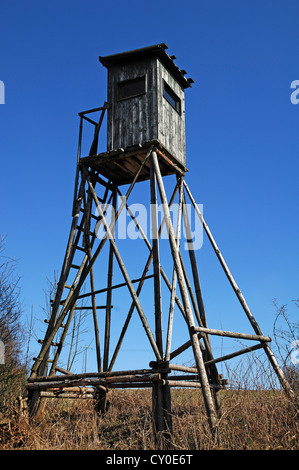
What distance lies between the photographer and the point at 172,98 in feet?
40.2

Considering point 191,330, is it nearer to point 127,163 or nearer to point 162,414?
point 162,414

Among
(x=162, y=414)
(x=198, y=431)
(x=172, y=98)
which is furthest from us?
(x=172, y=98)

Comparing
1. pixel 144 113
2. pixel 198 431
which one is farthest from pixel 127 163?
pixel 198 431

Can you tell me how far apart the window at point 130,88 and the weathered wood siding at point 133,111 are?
0.09 meters

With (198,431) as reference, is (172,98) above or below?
above

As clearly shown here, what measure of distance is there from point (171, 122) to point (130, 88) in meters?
1.39

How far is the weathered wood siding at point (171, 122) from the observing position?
1116cm

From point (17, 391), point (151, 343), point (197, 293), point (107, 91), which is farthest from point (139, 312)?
point (17, 391)

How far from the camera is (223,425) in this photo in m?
7.52

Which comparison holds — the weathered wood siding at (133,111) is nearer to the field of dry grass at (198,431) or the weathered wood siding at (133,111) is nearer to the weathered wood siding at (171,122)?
the weathered wood siding at (171,122)

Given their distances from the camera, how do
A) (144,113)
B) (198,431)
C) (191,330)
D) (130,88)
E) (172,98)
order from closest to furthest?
1. (198,431)
2. (191,330)
3. (144,113)
4. (130,88)
5. (172,98)

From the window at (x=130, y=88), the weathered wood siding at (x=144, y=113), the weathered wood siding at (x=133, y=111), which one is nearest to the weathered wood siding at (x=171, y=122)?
the weathered wood siding at (x=144, y=113)

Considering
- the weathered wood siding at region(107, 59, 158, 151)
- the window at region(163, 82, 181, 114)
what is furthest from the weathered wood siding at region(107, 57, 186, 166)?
the window at region(163, 82, 181, 114)

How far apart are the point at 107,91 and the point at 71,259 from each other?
4.64 m
